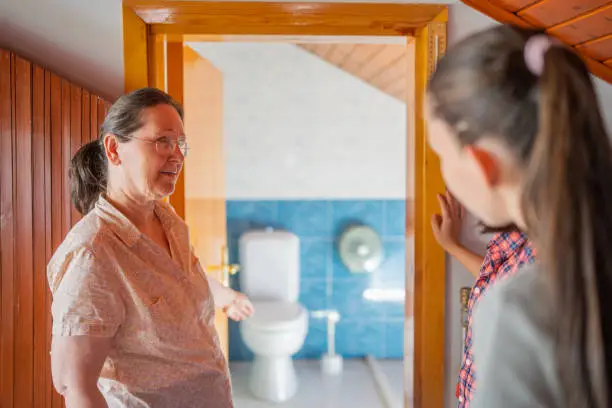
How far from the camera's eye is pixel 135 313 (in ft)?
3.62

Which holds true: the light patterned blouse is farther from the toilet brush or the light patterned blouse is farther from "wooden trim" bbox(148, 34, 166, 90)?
the toilet brush

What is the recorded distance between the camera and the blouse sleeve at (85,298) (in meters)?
0.99

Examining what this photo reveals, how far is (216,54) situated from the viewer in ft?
11.4

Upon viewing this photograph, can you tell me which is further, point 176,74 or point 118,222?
point 176,74

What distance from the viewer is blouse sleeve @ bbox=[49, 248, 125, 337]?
3.25ft

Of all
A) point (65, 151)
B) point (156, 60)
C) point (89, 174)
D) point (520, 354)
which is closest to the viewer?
point (520, 354)

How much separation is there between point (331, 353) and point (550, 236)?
3175mm

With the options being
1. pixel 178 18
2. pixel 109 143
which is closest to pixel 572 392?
pixel 109 143

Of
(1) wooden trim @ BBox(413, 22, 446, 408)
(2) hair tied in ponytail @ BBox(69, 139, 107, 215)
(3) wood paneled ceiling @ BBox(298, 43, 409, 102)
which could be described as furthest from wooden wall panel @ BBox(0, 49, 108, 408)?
(3) wood paneled ceiling @ BBox(298, 43, 409, 102)

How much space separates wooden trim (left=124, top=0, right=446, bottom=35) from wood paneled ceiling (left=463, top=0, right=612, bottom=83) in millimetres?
215

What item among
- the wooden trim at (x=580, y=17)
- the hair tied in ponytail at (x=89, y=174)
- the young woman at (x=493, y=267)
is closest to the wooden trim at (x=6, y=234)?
the hair tied in ponytail at (x=89, y=174)

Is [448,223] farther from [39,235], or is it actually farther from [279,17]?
[39,235]

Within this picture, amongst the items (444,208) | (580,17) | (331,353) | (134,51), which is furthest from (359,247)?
(580,17)

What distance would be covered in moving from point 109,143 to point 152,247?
10.6 inches
